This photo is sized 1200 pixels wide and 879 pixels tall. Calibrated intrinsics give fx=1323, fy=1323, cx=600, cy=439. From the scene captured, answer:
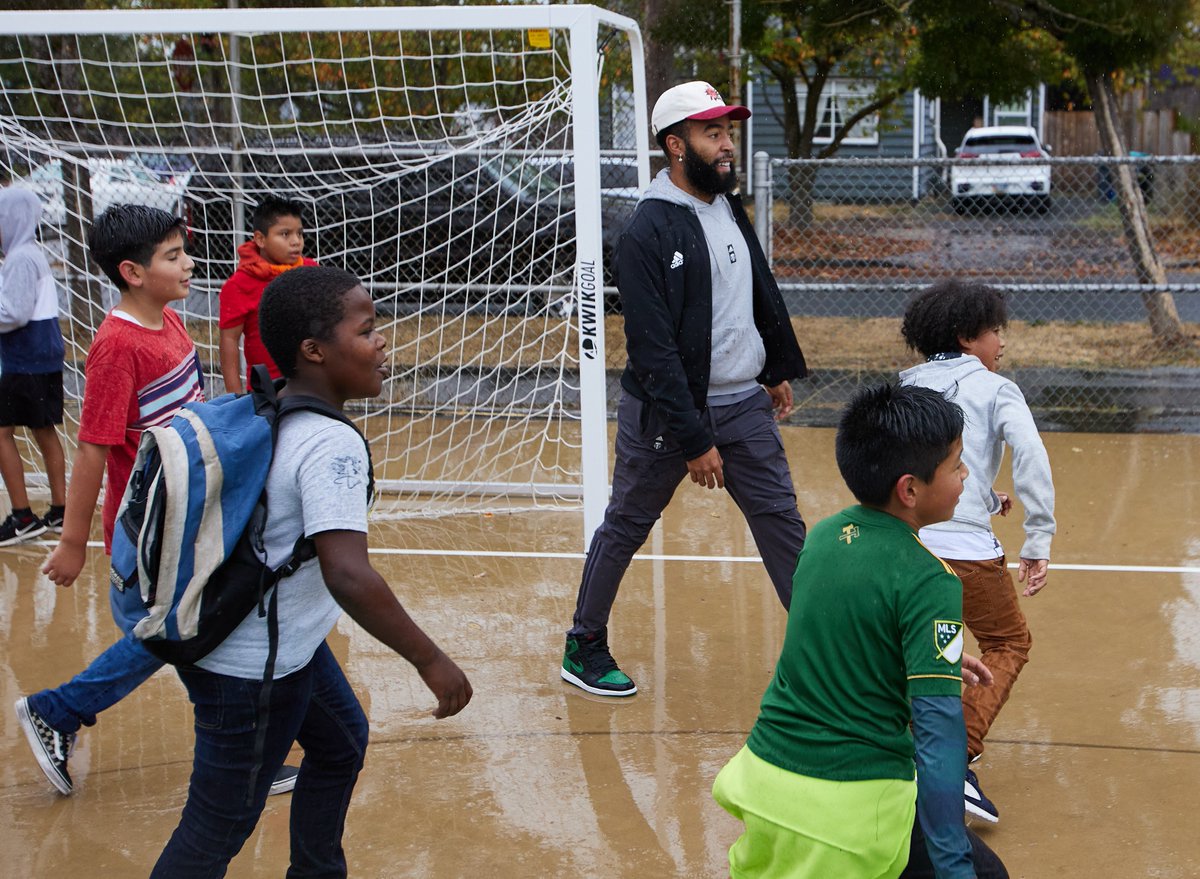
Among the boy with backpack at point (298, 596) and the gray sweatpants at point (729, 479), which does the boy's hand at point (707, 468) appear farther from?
the boy with backpack at point (298, 596)

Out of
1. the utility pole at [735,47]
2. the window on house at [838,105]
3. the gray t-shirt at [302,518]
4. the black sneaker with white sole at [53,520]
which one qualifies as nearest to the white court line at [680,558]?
the black sneaker with white sole at [53,520]

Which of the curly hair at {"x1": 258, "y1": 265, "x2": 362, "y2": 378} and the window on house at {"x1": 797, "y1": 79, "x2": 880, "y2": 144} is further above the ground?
the window on house at {"x1": 797, "y1": 79, "x2": 880, "y2": 144}

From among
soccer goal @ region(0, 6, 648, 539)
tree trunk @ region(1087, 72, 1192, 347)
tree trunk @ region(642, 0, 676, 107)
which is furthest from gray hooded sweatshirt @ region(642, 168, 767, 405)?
tree trunk @ region(642, 0, 676, 107)

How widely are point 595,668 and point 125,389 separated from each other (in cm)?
183

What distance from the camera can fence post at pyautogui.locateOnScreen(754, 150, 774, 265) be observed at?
27.9ft

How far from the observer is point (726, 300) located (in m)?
4.25

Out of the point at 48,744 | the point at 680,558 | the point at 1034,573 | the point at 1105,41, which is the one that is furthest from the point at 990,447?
the point at 1105,41

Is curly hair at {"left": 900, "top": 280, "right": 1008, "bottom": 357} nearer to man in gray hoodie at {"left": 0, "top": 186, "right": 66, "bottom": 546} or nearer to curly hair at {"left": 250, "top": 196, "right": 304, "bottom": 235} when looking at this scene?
curly hair at {"left": 250, "top": 196, "right": 304, "bottom": 235}

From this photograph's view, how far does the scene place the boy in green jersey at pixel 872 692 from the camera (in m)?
2.31

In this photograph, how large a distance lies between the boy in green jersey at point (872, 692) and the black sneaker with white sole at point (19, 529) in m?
4.83

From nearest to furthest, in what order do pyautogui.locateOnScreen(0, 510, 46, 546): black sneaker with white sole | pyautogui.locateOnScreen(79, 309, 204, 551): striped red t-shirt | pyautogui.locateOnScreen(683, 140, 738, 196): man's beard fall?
pyautogui.locateOnScreen(79, 309, 204, 551): striped red t-shirt
pyautogui.locateOnScreen(683, 140, 738, 196): man's beard
pyautogui.locateOnScreen(0, 510, 46, 546): black sneaker with white sole

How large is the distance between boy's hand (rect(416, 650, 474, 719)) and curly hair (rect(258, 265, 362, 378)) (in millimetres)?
655

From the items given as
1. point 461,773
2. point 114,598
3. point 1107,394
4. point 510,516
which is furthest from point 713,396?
point 1107,394

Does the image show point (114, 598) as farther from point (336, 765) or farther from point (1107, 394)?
point (1107, 394)
